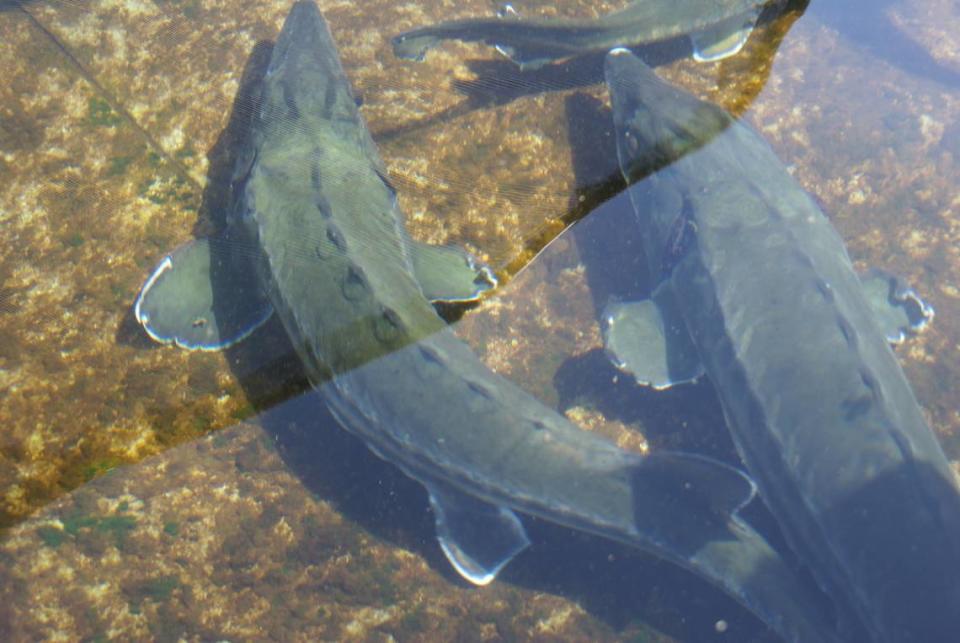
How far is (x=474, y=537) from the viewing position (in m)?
3.44

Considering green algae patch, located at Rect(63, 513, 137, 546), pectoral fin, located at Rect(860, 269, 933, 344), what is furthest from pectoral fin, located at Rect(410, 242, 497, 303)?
pectoral fin, located at Rect(860, 269, 933, 344)

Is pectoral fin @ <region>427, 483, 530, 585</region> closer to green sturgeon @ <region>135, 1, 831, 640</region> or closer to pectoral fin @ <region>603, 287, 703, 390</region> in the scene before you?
green sturgeon @ <region>135, 1, 831, 640</region>

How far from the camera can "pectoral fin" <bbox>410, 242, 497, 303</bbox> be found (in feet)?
11.3

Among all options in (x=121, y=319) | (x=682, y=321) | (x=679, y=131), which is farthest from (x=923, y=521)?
(x=121, y=319)

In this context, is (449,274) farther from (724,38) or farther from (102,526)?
(724,38)

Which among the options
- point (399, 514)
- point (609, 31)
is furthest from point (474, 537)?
point (609, 31)

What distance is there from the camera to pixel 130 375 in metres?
3.15

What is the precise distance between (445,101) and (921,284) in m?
4.30

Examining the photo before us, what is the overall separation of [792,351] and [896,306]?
1.51m

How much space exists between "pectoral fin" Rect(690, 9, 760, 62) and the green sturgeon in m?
2.47

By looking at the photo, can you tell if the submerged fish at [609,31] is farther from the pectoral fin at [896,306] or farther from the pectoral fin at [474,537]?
the pectoral fin at [474,537]

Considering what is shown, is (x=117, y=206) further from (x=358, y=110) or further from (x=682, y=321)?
(x=682, y=321)

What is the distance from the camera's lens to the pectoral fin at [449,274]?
3.44 metres

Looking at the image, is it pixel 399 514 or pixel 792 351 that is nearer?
pixel 399 514
